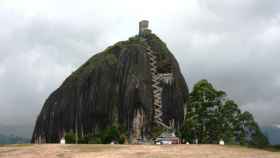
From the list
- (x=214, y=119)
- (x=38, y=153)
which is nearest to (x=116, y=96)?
(x=214, y=119)

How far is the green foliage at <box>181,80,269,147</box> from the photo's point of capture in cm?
6475

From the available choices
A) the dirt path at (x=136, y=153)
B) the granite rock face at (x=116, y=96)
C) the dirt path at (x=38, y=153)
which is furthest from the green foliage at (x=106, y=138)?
the dirt path at (x=136, y=153)

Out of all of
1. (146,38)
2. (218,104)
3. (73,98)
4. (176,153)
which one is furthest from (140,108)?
(176,153)

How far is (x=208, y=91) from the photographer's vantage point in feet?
213

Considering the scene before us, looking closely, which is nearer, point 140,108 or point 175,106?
point 140,108

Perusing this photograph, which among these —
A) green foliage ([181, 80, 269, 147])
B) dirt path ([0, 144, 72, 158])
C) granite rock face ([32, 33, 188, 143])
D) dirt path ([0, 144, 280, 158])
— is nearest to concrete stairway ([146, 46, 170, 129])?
granite rock face ([32, 33, 188, 143])

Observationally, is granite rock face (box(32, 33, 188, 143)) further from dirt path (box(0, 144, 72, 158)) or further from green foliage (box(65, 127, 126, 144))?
dirt path (box(0, 144, 72, 158))

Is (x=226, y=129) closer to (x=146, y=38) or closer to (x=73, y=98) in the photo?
(x=73, y=98)

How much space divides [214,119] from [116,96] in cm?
5504

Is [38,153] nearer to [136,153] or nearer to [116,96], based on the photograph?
[136,153]

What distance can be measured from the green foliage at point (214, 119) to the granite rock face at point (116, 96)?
134 ft

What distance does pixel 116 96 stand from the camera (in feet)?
382

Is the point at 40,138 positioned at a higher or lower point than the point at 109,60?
lower

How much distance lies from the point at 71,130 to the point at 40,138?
724 inches
